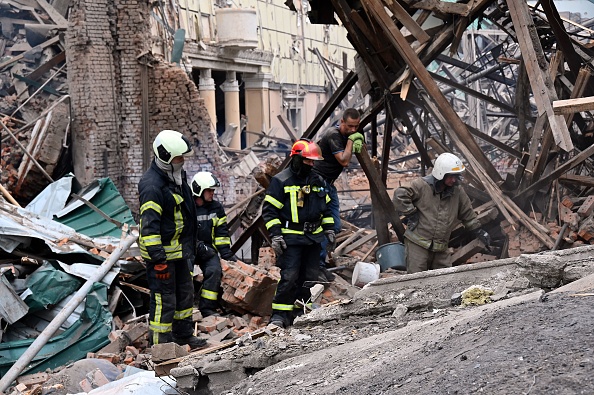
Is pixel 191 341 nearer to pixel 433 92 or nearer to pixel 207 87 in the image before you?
pixel 433 92

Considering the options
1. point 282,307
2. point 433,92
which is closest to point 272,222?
point 282,307

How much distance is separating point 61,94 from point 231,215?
4627mm

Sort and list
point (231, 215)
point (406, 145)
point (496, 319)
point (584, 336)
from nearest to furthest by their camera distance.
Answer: point (584, 336) → point (496, 319) → point (231, 215) → point (406, 145)

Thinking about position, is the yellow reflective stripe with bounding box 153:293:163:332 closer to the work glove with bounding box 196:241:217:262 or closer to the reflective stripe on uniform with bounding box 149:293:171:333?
the reflective stripe on uniform with bounding box 149:293:171:333

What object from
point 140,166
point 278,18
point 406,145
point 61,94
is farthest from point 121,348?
point 278,18

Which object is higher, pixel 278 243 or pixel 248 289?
pixel 278 243

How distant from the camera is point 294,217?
7664mm

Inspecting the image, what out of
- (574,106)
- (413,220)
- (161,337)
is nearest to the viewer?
(574,106)

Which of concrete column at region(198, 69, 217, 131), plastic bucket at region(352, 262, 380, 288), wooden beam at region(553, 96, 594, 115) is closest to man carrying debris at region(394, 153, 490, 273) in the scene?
plastic bucket at region(352, 262, 380, 288)

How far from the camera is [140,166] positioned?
14594 millimetres

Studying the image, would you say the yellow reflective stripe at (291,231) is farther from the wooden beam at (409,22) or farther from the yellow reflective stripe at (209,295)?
the wooden beam at (409,22)

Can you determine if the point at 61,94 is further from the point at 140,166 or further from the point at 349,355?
the point at 349,355

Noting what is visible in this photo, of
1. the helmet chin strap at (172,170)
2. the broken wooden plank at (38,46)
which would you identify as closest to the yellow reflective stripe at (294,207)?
the helmet chin strap at (172,170)

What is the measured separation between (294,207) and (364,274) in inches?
50.5
